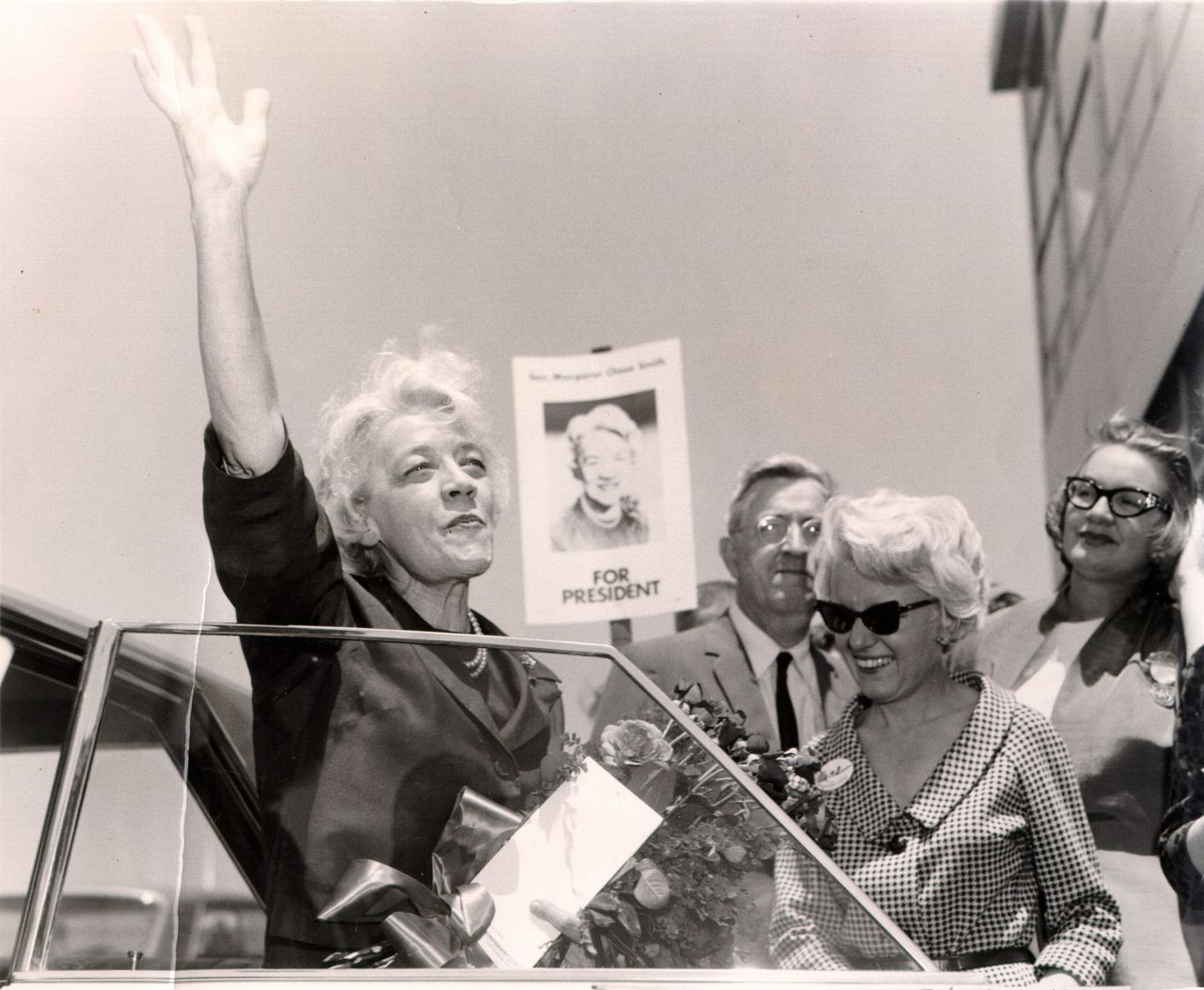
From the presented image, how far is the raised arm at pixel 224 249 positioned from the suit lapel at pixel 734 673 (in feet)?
2.85

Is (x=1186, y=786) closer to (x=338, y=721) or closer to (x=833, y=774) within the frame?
(x=833, y=774)

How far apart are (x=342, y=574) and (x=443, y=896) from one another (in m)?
0.63

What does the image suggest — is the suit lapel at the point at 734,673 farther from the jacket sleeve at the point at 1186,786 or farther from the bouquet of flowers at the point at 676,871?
the jacket sleeve at the point at 1186,786

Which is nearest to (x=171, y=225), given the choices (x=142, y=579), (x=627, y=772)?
(x=142, y=579)

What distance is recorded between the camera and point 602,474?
2395 millimetres

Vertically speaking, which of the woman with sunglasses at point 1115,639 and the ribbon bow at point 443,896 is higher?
the woman with sunglasses at point 1115,639

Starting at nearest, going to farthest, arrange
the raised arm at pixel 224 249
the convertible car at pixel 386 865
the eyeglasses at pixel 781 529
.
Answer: the convertible car at pixel 386 865
the raised arm at pixel 224 249
the eyeglasses at pixel 781 529

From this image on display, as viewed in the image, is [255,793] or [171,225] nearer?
[255,793]

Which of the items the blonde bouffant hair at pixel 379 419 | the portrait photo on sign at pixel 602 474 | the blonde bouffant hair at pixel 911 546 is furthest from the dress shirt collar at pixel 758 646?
the blonde bouffant hair at pixel 379 419

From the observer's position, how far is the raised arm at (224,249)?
2.20 metres

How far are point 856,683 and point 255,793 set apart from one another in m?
1.08

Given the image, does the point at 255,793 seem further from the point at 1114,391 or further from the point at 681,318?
the point at 1114,391

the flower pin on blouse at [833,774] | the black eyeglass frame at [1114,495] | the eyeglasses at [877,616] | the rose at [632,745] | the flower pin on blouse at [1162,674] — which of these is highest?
the black eyeglass frame at [1114,495]

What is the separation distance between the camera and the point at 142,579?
2.30 meters
